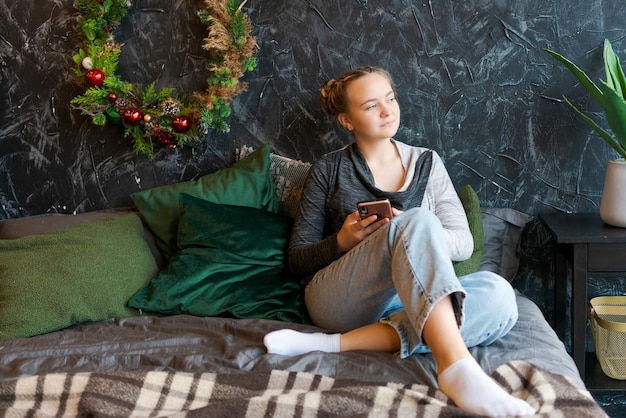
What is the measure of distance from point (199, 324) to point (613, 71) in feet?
4.60

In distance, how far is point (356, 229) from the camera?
181 centimetres

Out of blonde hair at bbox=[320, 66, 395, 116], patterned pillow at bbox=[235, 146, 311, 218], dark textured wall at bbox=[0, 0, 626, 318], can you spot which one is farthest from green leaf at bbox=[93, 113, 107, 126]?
blonde hair at bbox=[320, 66, 395, 116]

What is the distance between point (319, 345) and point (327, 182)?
55cm

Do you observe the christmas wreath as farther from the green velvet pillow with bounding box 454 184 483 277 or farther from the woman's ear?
the green velvet pillow with bounding box 454 184 483 277

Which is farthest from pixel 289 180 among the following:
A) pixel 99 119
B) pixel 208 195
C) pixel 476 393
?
pixel 476 393

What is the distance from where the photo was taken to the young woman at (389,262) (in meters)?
1.50

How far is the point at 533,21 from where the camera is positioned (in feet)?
7.30

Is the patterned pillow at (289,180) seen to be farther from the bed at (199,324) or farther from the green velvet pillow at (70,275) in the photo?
the green velvet pillow at (70,275)

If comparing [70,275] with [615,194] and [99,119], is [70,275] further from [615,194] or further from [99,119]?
[615,194]

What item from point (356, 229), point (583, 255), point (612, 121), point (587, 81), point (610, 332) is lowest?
point (610, 332)

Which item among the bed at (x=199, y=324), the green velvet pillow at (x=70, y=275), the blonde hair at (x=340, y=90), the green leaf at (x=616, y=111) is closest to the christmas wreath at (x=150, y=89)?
the bed at (x=199, y=324)

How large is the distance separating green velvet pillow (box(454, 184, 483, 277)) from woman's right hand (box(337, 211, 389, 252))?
1.12 feet

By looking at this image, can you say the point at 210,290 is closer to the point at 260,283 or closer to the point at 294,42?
the point at 260,283

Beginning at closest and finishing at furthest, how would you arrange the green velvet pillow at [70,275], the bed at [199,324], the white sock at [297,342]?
the bed at [199,324] < the white sock at [297,342] < the green velvet pillow at [70,275]
